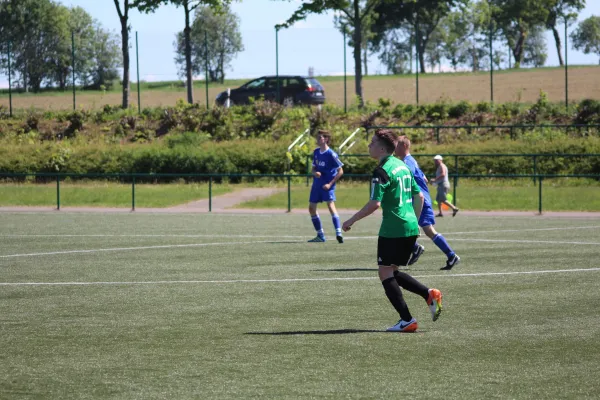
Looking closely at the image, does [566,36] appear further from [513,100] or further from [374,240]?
[374,240]

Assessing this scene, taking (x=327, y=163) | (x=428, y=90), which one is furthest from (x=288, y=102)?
(x=327, y=163)

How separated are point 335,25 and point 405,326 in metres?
82.0

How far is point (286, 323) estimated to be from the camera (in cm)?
1007

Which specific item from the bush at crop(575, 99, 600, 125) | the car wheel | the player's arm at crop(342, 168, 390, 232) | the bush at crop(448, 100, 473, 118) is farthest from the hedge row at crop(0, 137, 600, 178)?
the player's arm at crop(342, 168, 390, 232)

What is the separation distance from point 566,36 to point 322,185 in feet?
91.2

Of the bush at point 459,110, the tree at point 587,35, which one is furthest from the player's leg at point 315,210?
the tree at point 587,35

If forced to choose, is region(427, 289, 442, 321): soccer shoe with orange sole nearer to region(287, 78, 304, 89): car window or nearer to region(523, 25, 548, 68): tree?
region(287, 78, 304, 89): car window

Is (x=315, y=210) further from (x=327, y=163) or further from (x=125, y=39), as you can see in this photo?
(x=125, y=39)

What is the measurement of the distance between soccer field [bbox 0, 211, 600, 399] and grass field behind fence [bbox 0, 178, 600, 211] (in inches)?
405

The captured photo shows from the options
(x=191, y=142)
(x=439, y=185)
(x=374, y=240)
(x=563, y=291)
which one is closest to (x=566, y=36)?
(x=191, y=142)

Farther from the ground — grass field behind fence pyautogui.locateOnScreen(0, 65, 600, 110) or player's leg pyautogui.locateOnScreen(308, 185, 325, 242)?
grass field behind fence pyautogui.locateOnScreen(0, 65, 600, 110)

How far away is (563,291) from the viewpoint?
12.1 metres

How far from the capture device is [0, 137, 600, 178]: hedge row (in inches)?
1372

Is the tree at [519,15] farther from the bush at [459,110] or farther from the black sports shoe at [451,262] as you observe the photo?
the black sports shoe at [451,262]
